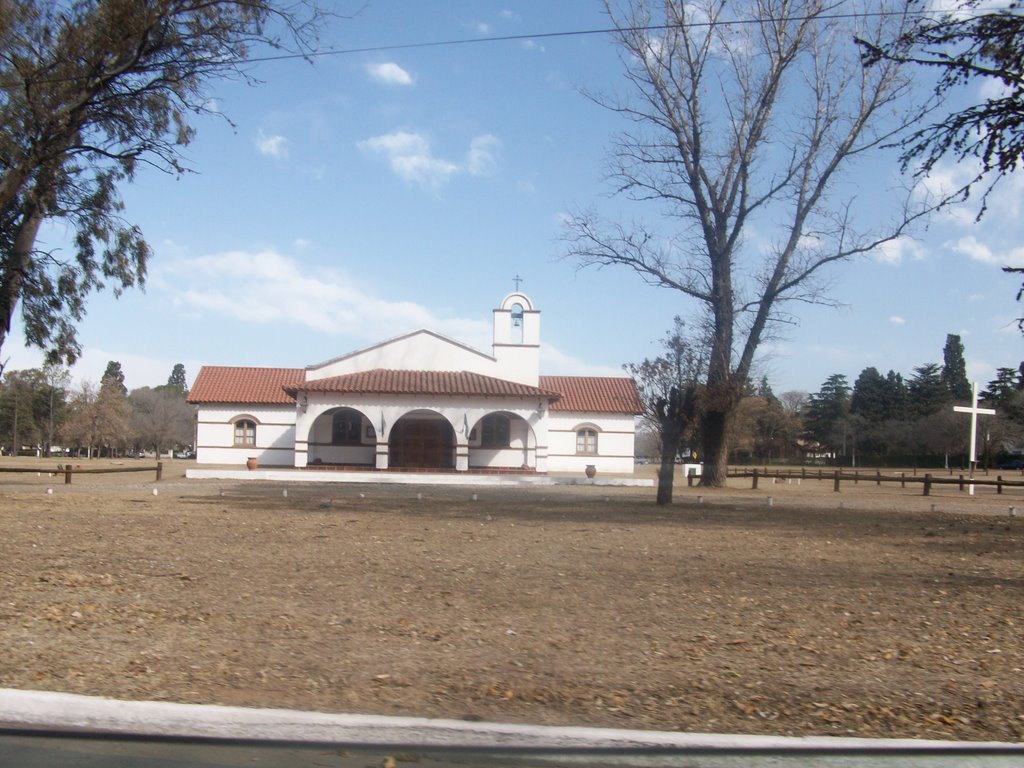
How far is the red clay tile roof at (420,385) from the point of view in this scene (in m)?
39.9

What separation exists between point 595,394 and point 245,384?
19.5m

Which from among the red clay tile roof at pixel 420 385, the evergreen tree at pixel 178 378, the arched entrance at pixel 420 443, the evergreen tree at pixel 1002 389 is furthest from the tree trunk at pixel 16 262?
the evergreen tree at pixel 178 378

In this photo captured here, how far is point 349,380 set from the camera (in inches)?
1601

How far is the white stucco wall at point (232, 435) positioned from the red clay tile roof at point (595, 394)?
1446 centimetres

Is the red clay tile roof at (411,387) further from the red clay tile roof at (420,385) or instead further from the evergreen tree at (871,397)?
the evergreen tree at (871,397)

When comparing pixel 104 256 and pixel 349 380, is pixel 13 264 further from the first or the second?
pixel 349 380

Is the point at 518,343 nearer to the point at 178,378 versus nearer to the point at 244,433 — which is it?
the point at 244,433

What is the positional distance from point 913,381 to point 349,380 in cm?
5888

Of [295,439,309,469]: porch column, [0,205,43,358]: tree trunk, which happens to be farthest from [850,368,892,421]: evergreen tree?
[0,205,43,358]: tree trunk

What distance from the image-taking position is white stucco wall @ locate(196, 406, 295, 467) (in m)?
46.3

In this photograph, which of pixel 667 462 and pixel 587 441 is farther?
pixel 587 441

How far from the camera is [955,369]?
81750 millimetres

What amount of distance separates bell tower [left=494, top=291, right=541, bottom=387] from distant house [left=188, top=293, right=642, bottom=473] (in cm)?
5

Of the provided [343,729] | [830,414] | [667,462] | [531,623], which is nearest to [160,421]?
[830,414]
